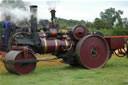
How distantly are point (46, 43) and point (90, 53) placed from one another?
61.5 inches

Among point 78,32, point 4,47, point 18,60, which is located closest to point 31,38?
point 18,60

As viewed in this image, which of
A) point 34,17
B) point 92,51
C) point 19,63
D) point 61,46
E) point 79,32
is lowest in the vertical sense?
point 19,63

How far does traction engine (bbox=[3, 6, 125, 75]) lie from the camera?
7.49 meters

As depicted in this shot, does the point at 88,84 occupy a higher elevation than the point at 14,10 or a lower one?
lower

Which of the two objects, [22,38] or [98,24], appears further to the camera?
[98,24]

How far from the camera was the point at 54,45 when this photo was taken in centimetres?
823

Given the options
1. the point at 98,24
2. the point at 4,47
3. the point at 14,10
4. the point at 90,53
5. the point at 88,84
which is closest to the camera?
the point at 88,84

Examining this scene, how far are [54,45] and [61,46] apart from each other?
28cm

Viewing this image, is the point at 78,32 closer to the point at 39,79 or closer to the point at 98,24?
the point at 39,79

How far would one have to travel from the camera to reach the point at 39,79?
6.54 m

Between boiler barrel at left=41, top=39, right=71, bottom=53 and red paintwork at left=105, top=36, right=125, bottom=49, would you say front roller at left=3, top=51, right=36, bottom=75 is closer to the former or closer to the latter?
boiler barrel at left=41, top=39, right=71, bottom=53

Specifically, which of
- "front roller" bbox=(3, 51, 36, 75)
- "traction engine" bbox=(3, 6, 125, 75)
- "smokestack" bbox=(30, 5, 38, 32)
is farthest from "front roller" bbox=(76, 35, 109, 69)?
"front roller" bbox=(3, 51, 36, 75)

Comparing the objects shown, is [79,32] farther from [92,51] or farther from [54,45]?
[54,45]

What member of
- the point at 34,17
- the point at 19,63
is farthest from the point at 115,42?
the point at 19,63
